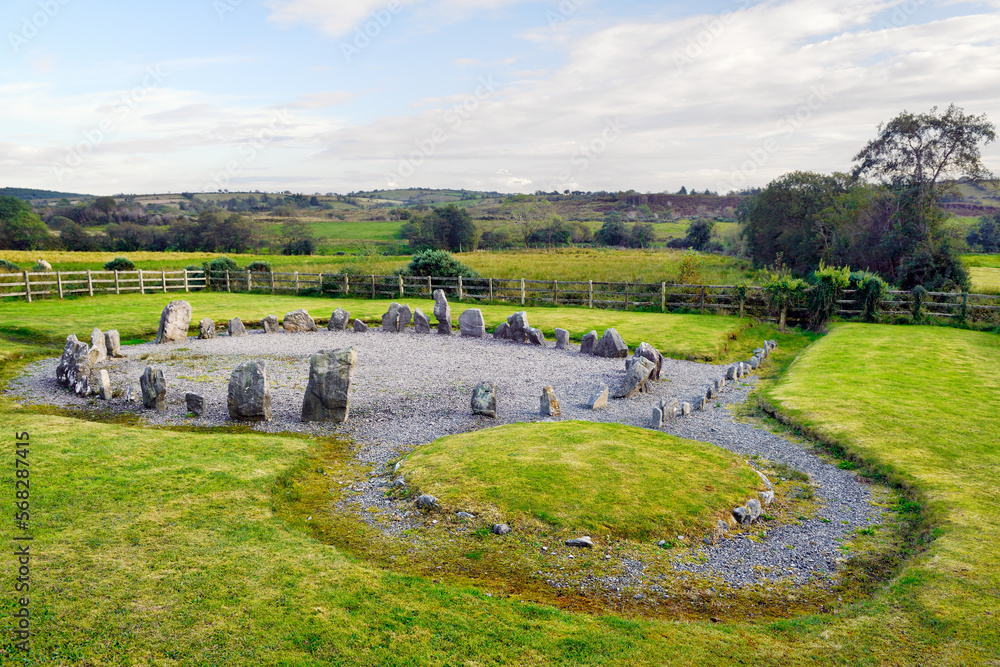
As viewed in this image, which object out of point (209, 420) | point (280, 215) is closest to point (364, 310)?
point (209, 420)

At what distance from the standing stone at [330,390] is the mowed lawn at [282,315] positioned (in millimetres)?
10322

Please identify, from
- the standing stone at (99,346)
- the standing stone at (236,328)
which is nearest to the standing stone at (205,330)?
the standing stone at (236,328)

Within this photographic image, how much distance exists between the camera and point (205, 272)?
33.8m

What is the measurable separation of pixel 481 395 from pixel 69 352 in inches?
379

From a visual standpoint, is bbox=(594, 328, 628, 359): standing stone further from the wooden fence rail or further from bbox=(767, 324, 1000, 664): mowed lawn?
the wooden fence rail

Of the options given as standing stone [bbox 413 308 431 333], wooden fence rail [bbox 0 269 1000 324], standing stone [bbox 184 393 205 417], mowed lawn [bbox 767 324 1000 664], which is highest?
wooden fence rail [bbox 0 269 1000 324]

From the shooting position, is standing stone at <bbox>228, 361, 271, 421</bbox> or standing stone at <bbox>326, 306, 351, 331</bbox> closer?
standing stone at <bbox>228, 361, 271, 421</bbox>

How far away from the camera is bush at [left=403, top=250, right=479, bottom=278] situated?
3075 centimetres

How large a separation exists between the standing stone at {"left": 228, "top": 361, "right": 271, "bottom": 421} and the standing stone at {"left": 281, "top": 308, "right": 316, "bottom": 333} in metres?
10.3

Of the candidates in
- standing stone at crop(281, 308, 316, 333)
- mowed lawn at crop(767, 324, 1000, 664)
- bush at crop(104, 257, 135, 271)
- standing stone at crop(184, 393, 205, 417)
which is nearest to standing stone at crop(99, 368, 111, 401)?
standing stone at crop(184, 393, 205, 417)

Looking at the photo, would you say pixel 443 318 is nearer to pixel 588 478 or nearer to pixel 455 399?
pixel 455 399

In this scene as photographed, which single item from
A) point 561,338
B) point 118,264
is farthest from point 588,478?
point 118,264

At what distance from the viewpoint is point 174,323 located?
61.8ft

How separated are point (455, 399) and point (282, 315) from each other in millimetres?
14024
